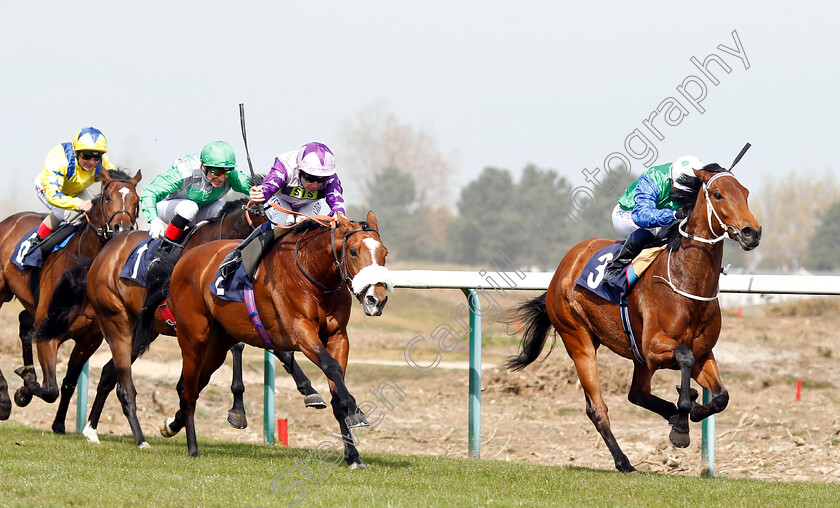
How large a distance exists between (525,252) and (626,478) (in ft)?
183

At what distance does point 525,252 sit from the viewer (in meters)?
61.4

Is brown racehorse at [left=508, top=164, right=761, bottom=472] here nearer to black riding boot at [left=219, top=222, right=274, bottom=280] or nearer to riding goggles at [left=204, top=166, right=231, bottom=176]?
black riding boot at [left=219, top=222, right=274, bottom=280]

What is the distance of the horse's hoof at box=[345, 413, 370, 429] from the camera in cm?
571

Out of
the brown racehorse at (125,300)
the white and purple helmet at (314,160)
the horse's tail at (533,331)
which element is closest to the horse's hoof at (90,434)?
the brown racehorse at (125,300)

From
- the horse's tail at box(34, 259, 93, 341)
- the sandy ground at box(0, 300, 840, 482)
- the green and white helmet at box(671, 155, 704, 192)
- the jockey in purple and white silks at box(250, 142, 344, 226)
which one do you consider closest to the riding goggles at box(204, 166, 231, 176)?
the jockey in purple and white silks at box(250, 142, 344, 226)

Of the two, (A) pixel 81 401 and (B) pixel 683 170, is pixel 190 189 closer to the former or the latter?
(A) pixel 81 401

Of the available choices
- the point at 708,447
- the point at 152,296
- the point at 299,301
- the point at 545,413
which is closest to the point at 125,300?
the point at 152,296

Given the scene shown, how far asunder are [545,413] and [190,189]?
444cm

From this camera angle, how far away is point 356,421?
5.71 metres

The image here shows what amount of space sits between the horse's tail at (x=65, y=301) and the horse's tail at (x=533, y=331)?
350 cm

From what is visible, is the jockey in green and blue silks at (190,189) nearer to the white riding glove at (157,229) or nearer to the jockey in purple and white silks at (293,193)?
the white riding glove at (157,229)

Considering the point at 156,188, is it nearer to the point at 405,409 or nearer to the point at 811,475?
the point at 405,409

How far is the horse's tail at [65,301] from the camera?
845 centimetres

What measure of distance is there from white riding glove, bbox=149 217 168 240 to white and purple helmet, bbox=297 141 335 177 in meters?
1.79
